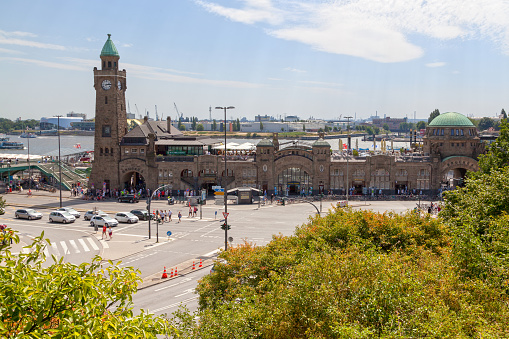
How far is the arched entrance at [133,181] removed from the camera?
86.9 meters

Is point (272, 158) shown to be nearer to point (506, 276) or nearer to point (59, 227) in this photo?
point (59, 227)

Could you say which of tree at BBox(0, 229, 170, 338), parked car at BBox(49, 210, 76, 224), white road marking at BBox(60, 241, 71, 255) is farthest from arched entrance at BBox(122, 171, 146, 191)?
tree at BBox(0, 229, 170, 338)

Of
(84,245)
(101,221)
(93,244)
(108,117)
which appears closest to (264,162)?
(108,117)

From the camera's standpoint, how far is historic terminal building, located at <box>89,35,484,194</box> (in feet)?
273

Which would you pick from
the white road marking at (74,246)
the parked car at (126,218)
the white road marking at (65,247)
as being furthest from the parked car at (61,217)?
the white road marking at (65,247)

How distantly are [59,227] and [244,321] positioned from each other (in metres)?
48.5

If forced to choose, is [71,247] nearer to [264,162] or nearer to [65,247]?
[65,247]

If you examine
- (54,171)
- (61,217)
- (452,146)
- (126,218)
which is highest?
(452,146)

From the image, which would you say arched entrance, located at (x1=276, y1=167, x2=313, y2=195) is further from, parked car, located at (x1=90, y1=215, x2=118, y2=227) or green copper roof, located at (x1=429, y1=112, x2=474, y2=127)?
parked car, located at (x1=90, y1=215, x2=118, y2=227)

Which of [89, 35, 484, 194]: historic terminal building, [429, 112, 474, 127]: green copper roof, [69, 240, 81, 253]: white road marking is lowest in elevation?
[69, 240, 81, 253]: white road marking

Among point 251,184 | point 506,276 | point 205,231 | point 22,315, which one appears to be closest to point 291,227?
point 205,231

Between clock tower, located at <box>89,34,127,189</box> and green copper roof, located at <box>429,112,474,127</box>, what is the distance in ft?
186

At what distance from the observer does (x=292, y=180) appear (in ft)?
276

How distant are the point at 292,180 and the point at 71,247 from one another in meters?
43.4
